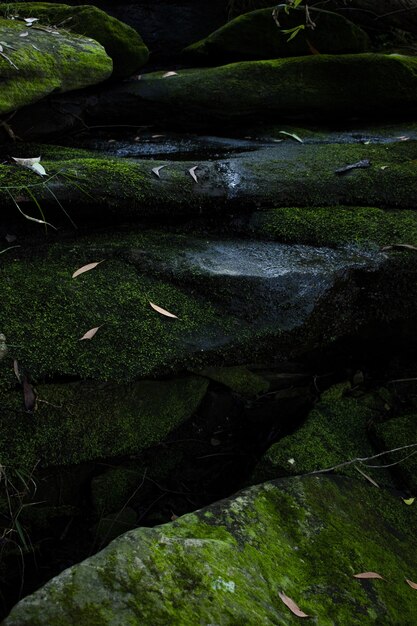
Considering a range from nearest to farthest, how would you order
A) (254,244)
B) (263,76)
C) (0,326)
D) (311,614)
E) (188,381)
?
(311,614) < (0,326) < (188,381) < (254,244) < (263,76)

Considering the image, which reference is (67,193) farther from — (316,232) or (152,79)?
(152,79)

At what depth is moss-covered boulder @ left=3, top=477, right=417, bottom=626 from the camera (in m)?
1.84

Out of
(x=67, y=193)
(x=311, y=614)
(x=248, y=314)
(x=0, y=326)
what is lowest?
(x=311, y=614)

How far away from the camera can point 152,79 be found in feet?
17.0

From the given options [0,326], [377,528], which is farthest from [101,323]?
[377,528]

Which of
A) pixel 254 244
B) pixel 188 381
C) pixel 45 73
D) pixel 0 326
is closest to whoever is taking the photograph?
pixel 0 326

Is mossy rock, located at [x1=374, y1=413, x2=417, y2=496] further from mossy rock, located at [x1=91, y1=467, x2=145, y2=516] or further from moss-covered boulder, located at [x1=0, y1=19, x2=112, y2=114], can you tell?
moss-covered boulder, located at [x1=0, y1=19, x2=112, y2=114]

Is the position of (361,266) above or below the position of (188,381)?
above

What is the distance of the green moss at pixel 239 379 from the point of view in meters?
3.38

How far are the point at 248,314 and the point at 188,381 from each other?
538mm

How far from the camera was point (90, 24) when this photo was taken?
16.0 ft

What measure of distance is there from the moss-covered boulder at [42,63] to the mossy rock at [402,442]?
10.3 feet

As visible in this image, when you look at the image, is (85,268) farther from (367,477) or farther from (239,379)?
(367,477)

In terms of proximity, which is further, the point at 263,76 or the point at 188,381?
the point at 263,76
